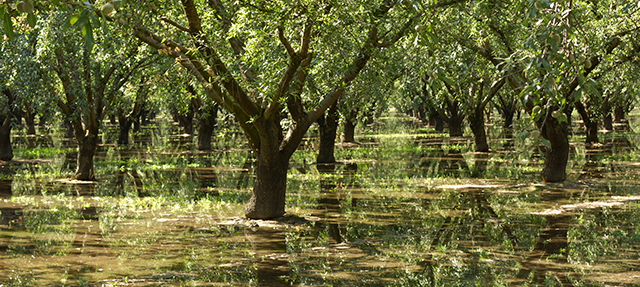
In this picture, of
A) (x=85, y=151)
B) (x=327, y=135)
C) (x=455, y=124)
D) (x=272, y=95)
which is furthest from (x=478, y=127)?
(x=272, y=95)

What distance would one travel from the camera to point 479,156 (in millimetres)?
28438

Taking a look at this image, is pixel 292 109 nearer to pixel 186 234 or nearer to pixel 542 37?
pixel 186 234

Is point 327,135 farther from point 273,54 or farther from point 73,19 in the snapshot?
point 73,19

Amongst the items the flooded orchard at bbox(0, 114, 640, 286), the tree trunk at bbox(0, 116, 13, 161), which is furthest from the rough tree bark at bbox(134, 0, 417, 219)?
the tree trunk at bbox(0, 116, 13, 161)

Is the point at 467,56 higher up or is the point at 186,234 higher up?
the point at 467,56

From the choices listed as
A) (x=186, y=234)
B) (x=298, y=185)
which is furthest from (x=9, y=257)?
(x=298, y=185)

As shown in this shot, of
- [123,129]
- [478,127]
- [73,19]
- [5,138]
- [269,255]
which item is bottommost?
[269,255]

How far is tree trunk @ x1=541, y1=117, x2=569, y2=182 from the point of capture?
58.0ft

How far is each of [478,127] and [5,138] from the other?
889 inches

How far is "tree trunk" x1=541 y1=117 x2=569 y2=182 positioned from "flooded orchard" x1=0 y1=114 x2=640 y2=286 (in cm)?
47

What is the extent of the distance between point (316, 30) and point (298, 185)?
8.47 metres

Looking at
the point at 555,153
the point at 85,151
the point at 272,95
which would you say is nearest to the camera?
the point at 272,95

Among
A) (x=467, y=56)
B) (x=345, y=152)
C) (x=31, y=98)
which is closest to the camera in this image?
(x=467, y=56)

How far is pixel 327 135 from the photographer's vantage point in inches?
997
